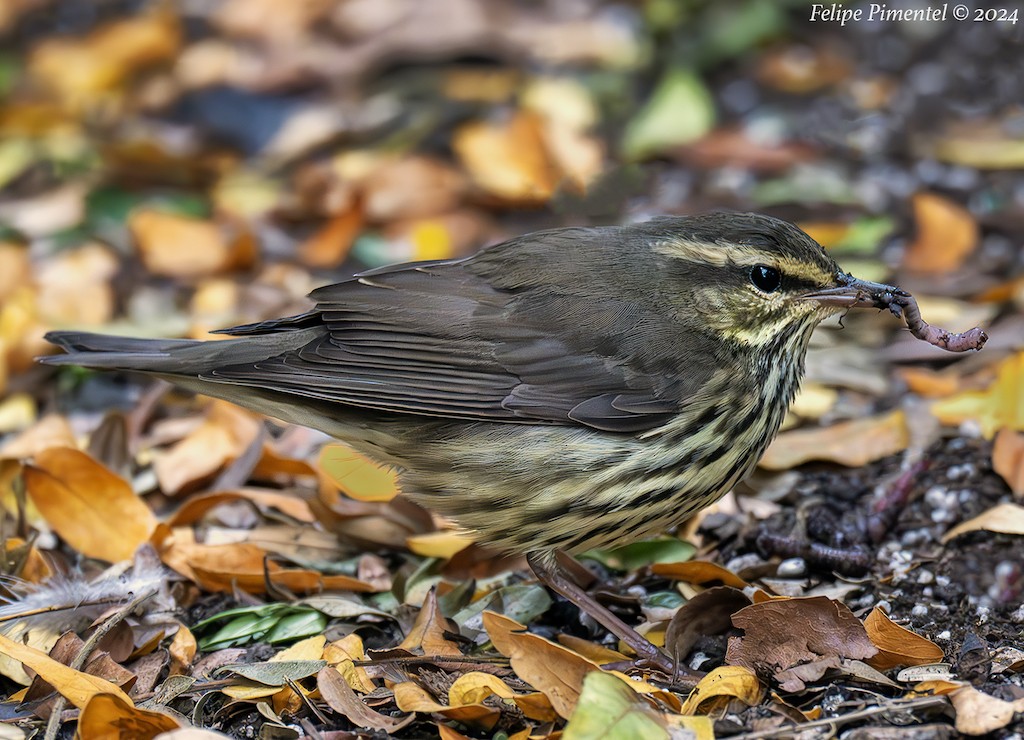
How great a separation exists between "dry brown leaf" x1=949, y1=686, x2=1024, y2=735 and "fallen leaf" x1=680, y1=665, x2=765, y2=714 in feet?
1.98

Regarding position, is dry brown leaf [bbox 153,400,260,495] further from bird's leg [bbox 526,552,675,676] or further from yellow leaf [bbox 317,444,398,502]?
bird's leg [bbox 526,552,675,676]

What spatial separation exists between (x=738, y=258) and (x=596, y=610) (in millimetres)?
1371

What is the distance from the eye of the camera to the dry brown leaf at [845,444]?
559 centimetres

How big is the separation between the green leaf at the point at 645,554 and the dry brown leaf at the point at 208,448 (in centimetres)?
174

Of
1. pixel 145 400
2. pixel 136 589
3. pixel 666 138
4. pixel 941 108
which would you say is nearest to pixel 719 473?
pixel 136 589

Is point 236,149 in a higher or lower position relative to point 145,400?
higher

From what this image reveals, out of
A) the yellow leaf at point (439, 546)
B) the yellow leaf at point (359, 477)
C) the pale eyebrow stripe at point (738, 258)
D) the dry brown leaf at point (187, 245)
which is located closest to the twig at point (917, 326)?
the pale eyebrow stripe at point (738, 258)

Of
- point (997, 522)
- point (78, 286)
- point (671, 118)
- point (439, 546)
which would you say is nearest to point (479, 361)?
point (439, 546)

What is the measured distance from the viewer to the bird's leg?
4465mm

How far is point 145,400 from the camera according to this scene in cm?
646

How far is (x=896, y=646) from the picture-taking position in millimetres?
4145

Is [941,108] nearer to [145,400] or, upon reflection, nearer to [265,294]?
[265,294]

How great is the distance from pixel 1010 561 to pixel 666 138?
4.26 m

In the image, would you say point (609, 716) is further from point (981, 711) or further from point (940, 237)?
point (940, 237)
